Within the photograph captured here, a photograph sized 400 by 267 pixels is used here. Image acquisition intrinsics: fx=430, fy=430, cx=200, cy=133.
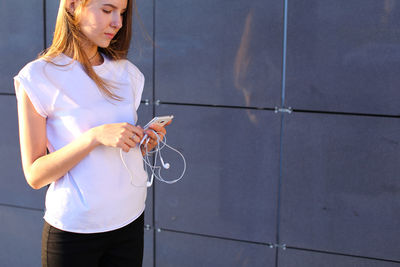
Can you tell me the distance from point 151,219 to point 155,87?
85 cm

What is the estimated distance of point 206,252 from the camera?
2.69 m

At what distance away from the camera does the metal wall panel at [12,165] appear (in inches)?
118

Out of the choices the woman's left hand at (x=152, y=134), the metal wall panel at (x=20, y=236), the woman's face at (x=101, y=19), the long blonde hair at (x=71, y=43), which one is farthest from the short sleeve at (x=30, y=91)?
the metal wall panel at (x=20, y=236)

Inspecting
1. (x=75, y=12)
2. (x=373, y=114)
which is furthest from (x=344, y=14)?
(x=75, y=12)

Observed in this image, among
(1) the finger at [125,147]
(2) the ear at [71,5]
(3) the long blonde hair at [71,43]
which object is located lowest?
(1) the finger at [125,147]

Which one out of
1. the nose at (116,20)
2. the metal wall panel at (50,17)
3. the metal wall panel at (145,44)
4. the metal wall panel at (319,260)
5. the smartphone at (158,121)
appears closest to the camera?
the nose at (116,20)

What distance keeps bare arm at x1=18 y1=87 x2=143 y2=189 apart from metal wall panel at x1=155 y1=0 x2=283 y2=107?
124cm

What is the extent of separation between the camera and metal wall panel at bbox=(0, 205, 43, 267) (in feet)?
10.1

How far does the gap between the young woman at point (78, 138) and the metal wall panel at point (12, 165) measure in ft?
5.60

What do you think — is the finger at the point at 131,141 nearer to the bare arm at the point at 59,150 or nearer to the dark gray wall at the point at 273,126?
the bare arm at the point at 59,150

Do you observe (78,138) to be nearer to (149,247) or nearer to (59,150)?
(59,150)

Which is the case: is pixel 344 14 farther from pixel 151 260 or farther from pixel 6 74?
pixel 6 74

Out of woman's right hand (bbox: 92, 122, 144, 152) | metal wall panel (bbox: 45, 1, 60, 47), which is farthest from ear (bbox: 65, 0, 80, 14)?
metal wall panel (bbox: 45, 1, 60, 47)

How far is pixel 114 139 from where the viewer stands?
1297 mm
